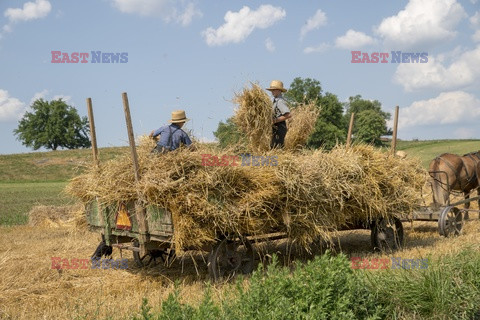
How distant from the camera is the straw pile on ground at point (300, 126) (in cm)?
793

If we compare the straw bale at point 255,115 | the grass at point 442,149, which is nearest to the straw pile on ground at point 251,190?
the straw bale at point 255,115

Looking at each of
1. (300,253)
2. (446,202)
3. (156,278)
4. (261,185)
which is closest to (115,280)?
(156,278)

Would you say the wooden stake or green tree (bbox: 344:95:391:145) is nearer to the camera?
the wooden stake

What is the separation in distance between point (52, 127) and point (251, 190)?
69.2 meters

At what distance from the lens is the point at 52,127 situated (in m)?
68.8

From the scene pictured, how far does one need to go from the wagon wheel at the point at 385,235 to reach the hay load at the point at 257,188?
342mm

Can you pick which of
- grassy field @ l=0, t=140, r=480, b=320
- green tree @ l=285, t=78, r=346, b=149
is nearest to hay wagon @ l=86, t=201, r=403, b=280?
grassy field @ l=0, t=140, r=480, b=320

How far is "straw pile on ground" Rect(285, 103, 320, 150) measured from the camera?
7.93 metres

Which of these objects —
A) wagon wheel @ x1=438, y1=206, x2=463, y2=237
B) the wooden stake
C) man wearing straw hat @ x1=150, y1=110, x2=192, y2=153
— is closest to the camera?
the wooden stake

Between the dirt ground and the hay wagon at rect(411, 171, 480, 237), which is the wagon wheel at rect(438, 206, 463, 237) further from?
the dirt ground

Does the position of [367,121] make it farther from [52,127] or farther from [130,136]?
[130,136]

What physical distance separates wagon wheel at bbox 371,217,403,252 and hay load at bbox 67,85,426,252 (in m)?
0.34

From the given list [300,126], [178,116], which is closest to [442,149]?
[300,126]

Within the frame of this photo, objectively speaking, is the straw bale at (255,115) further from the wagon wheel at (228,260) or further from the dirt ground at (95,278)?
the wagon wheel at (228,260)
